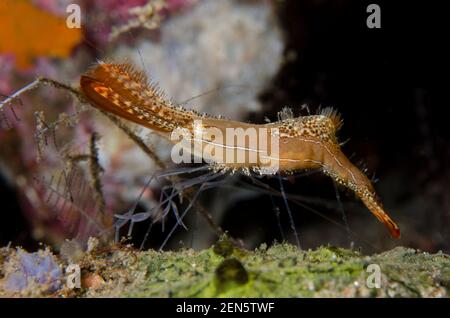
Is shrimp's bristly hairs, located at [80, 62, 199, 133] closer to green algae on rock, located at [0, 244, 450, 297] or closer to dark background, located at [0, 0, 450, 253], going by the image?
green algae on rock, located at [0, 244, 450, 297]

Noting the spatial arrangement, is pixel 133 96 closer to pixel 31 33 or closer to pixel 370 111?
pixel 31 33

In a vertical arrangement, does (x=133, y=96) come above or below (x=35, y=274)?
above

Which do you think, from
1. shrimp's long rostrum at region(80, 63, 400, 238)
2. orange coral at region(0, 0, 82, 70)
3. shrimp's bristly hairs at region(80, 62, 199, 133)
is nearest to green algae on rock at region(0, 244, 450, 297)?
shrimp's long rostrum at region(80, 63, 400, 238)

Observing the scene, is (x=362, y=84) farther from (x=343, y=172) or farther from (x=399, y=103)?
(x=343, y=172)

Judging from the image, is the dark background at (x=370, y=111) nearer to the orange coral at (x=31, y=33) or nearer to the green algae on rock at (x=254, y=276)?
the orange coral at (x=31, y=33)

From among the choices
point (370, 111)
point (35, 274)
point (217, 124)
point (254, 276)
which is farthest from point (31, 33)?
point (370, 111)
